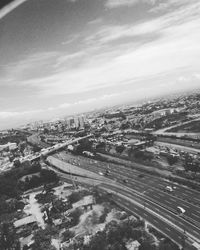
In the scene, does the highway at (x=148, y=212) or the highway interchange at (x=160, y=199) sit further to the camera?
the highway interchange at (x=160, y=199)

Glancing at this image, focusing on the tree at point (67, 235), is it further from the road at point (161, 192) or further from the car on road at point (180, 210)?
the car on road at point (180, 210)

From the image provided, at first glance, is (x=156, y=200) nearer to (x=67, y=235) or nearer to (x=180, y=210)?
(x=180, y=210)

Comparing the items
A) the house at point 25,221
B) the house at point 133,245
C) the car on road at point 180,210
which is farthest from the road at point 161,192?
the house at point 25,221

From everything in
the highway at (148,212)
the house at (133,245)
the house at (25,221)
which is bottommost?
the highway at (148,212)

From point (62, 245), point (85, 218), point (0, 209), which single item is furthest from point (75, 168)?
point (62, 245)

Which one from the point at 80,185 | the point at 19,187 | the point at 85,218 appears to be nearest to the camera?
the point at 85,218

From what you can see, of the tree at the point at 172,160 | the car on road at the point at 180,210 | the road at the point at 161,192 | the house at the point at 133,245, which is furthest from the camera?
the tree at the point at 172,160

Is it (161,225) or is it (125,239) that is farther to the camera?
(161,225)

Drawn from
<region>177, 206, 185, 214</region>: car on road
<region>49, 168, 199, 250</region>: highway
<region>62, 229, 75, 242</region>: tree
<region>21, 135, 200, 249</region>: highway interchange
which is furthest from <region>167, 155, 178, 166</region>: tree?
<region>62, 229, 75, 242</region>: tree

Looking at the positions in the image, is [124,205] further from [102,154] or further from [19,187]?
[102,154]

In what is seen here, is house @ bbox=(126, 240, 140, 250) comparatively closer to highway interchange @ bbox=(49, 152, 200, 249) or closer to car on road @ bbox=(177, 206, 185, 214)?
highway interchange @ bbox=(49, 152, 200, 249)

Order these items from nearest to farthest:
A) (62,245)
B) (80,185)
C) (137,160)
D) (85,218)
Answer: (62,245)
(85,218)
(80,185)
(137,160)
